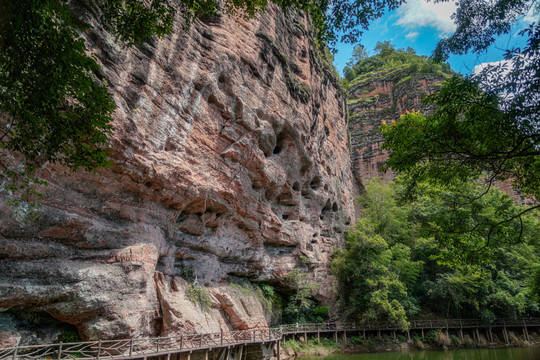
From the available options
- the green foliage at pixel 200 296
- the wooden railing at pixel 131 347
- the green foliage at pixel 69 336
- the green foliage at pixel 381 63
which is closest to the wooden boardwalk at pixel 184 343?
the wooden railing at pixel 131 347

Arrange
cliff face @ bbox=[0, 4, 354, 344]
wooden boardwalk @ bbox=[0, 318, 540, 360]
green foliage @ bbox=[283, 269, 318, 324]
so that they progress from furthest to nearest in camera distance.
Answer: green foliage @ bbox=[283, 269, 318, 324] → cliff face @ bbox=[0, 4, 354, 344] → wooden boardwalk @ bbox=[0, 318, 540, 360]

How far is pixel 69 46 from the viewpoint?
5.55 meters

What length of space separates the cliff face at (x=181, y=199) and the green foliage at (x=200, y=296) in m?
0.15

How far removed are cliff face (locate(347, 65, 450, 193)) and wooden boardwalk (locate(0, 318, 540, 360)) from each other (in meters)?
18.1

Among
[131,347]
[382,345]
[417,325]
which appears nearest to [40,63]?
[131,347]

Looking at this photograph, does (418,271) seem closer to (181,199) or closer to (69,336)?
(181,199)

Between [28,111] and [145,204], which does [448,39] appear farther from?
[145,204]

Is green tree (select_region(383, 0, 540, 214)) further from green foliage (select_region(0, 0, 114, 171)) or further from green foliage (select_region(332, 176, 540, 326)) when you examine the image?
green foliage (select_region(332, 176, 540, 326))

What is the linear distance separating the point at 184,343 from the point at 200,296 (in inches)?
89.4

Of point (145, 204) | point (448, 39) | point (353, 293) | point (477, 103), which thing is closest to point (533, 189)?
point (477, 103)

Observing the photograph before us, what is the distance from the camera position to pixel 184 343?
465 inches

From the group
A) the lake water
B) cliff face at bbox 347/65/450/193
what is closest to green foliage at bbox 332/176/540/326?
the lake water

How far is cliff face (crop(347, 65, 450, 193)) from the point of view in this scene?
3912cm

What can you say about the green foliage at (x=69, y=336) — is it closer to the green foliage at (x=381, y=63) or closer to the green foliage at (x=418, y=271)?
the green foliage at (x=418, y=271)
